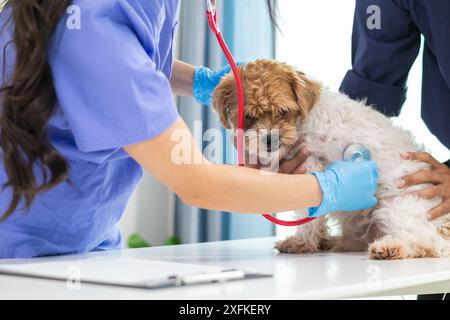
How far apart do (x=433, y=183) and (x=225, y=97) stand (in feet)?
2.09

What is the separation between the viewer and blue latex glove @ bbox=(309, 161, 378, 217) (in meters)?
1.32

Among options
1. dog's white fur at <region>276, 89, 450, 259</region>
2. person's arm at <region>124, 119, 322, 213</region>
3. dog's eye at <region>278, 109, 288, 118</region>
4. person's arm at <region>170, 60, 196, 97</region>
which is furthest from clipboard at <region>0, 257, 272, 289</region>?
person's arm at <region>170, 60, 196, 97</region>

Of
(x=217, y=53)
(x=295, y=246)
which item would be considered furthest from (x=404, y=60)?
(x=217, y=53)

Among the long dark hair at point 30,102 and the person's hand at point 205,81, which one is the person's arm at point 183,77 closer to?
the person's hand at point 205,81

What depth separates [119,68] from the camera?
41.8 inches

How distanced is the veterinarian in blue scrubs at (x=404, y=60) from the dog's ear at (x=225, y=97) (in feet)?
1.52

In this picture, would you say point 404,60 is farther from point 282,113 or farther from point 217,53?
point 217,53

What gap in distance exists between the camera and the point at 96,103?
109cm

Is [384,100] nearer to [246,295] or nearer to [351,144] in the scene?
[351,144]

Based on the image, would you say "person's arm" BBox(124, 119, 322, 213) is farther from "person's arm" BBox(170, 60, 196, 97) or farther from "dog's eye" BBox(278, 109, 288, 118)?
"person's arm" BBox(170, 60, 196, 97)

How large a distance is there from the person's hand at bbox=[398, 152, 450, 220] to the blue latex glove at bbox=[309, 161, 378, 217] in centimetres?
13

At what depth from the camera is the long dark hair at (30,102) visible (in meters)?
1.11

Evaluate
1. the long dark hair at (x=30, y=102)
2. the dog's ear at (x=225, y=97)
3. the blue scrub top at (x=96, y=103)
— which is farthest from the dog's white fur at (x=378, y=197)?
the long dark hair at (x=30, y=102)
